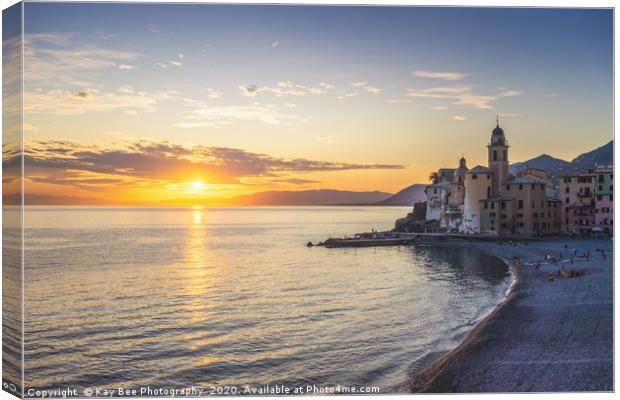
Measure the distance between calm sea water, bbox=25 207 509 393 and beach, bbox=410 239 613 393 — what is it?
130 centimetres

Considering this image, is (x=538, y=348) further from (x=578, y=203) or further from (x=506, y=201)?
(x=506, y=201)

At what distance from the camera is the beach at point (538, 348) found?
547 inches

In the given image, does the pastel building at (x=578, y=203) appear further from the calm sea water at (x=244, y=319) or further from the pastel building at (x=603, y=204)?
the calm sea water at (x=244, y=319)

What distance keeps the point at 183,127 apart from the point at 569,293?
1784cm

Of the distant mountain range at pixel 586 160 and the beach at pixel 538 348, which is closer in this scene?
the beach at pixel 538 348

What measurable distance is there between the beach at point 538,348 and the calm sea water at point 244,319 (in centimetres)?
130

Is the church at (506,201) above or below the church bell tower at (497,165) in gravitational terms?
below

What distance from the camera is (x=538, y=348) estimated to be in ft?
53.6

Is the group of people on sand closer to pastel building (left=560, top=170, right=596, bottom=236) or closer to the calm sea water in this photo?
the calm sea water

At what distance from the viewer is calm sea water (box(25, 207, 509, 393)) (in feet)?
54.4

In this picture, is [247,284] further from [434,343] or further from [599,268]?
[599,268]

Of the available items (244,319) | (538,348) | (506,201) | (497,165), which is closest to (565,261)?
(538,348)

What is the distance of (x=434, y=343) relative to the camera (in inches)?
773

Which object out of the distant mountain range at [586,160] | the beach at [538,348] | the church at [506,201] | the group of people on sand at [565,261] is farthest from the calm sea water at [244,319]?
the church at [506,201]
